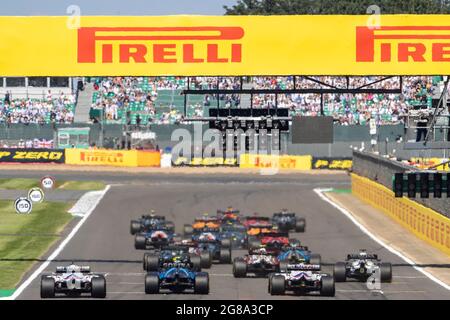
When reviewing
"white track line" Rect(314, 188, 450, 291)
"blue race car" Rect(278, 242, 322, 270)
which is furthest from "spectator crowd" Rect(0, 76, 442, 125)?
"blue race car" Rect(278, 242, 322, 270)

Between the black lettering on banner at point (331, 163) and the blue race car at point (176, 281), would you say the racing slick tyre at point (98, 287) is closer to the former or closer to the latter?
the blue race car at point (176, 281)

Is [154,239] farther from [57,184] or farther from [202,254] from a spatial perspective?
[57,184]

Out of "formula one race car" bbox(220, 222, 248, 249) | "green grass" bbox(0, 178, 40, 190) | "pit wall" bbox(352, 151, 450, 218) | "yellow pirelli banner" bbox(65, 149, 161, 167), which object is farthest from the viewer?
"yellow pirelli banner" bbox(65, 149, 161, 167)

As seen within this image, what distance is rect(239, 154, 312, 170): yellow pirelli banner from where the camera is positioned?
98625mm

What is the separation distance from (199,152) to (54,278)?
66.2 meters

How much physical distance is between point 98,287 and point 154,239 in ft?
50.2

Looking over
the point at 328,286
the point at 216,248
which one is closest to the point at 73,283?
the point at 328,286

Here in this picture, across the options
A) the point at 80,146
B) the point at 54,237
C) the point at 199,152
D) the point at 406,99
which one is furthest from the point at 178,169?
the point at 54,237

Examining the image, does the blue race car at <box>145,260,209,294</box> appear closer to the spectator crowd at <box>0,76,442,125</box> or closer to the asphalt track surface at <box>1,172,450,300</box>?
the asphalt track surface at <box>1,172,450,300</box>

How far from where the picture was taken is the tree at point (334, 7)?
140250 mm

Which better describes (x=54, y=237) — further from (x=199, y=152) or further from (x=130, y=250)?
(x=199, y=152)

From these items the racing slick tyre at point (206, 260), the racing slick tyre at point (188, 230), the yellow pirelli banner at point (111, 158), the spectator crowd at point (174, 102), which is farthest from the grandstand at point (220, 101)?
the racing slick tyre at point (206, 260)

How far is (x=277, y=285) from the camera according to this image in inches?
1363

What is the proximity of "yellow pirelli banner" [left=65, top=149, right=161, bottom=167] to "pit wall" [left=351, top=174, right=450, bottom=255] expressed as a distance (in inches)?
1112
